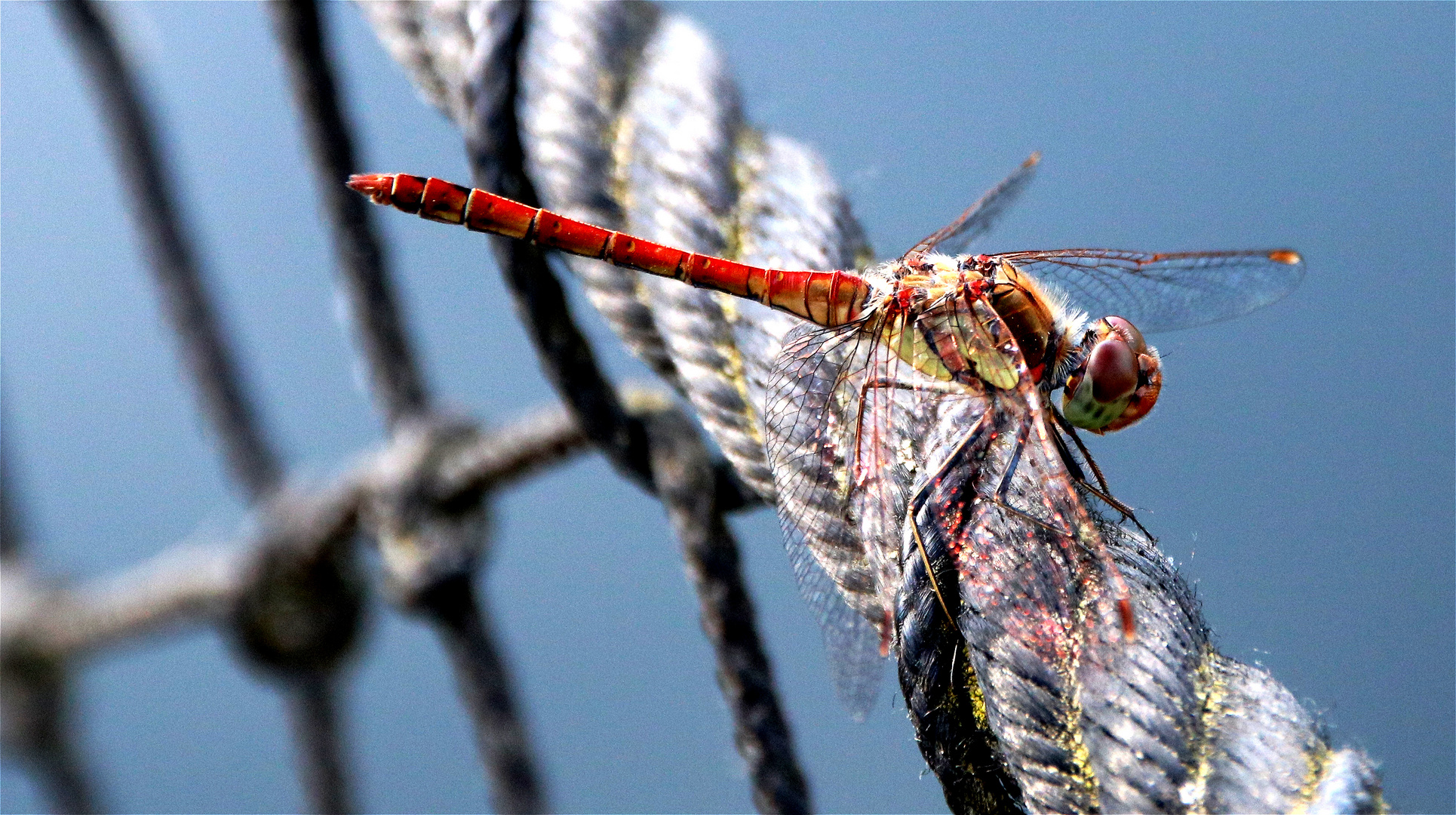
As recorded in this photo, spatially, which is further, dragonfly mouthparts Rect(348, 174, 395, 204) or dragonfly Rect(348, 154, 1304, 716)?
dragonfly mouthparts Rect(348, 174, 395, 204)

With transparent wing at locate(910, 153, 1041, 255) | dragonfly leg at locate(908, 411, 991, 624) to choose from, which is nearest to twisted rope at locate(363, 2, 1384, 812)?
dragonfly leg at locate(908, 411, 991, 624)

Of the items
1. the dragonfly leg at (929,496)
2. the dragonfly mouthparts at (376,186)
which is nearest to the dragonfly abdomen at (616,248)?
the dragonfly mouthparts at (376,186)

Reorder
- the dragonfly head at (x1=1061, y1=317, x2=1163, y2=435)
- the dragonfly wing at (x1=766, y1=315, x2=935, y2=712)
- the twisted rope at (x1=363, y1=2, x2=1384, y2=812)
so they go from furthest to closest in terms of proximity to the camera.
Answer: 1. the dragonfly head at (x1=1061, y1=317, x2=1163, y2=435)
2. the dragonfly wing at (x1=766, y1=315, x2=935, y2=712)
3. the twisted rope at (x1=363, y1=2, x2=1384, y2=812)

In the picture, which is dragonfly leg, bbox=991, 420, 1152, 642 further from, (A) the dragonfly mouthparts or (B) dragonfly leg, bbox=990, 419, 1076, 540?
(A) the dragonfly mouthparts

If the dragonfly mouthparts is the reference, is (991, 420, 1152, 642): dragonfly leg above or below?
below

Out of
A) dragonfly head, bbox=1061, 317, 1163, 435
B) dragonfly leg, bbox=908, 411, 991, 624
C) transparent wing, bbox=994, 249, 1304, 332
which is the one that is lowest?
dragonfly leg, bbox=908, 411, 991, 624

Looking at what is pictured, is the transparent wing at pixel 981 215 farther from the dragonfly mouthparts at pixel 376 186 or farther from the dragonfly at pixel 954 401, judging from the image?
the dragonfly mouthparts at pixel 376 186

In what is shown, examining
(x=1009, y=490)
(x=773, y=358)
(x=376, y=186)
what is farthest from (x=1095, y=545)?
(x=376, y=186)

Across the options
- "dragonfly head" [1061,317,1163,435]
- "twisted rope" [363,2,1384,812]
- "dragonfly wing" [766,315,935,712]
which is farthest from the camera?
"dragonfly head" [1061,317,1163,435]
